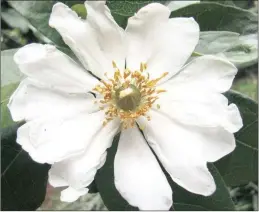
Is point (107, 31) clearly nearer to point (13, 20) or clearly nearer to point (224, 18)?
point (224, 18)

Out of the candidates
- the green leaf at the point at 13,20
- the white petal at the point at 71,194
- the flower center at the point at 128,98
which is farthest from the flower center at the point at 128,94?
the green leaf at the point at 13,20

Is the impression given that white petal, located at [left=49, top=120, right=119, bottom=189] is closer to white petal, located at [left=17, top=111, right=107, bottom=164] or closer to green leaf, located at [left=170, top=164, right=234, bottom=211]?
white petal, located at [left=17, top=111, right=107, bottom=164]

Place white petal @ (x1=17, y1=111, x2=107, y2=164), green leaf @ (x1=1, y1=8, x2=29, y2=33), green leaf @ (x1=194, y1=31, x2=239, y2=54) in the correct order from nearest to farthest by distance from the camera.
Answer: white petal @ (x1=17, y1=111, x2=107, y2=164)
green leaf @ (x1=194, y1=31, x2=239, y2=54)
green leaf @ (x1=1, y1=8, x2=29, y2=33)

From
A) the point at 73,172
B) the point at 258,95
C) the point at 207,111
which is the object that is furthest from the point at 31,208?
the point at 258,95

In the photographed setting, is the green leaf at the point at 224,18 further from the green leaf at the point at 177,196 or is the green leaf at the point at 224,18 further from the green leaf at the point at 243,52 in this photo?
the green leaf at the point at 177,196

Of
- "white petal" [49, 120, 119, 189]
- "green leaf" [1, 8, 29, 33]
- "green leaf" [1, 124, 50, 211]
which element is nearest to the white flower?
"white petal" [49, 120, 119, 189]

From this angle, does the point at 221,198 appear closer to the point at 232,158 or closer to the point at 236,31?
the point at 232,158
